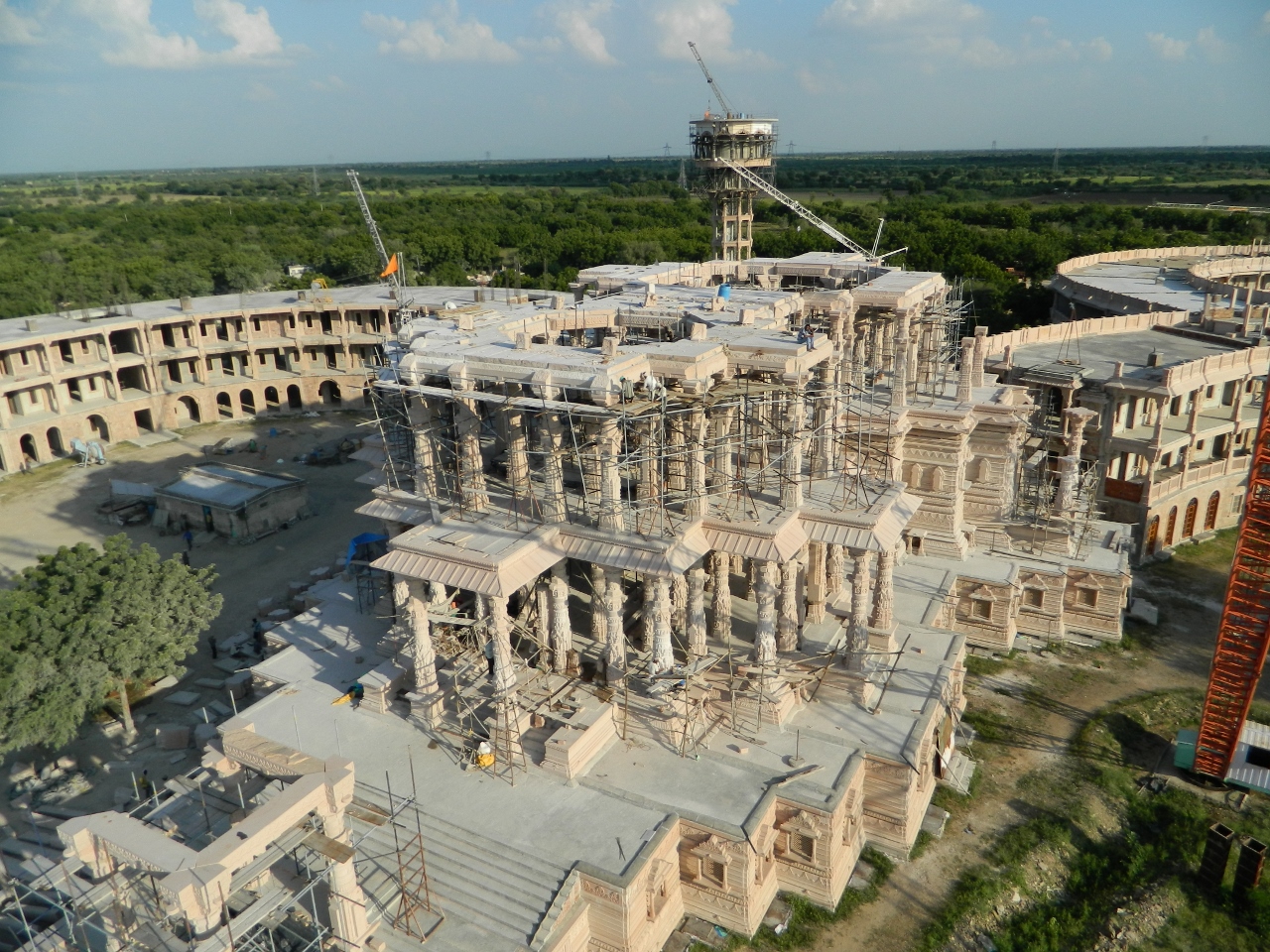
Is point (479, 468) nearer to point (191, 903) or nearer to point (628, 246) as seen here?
point (191, 903)

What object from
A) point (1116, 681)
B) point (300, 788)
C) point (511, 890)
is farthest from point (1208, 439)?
point (300, 788)

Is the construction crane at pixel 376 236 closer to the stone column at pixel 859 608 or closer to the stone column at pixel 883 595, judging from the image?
the stone column at pixel 859 608

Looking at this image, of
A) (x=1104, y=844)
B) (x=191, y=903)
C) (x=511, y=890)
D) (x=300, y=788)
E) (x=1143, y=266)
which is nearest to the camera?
(x=191, y=903)

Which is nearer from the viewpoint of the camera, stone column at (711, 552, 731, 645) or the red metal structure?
the red metal structure

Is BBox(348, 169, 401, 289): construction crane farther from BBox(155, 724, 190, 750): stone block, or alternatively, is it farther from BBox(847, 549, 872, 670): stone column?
BBox(847, 549, 872, 670): stone column

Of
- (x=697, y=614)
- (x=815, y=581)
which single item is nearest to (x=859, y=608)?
(x=815, y=581)

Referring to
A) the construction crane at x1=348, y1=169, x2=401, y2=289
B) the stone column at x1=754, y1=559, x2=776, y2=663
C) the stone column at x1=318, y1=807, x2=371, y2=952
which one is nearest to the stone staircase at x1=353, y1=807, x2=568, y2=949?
the stone column at x1=318, y1=807, x2=371, y2=952
